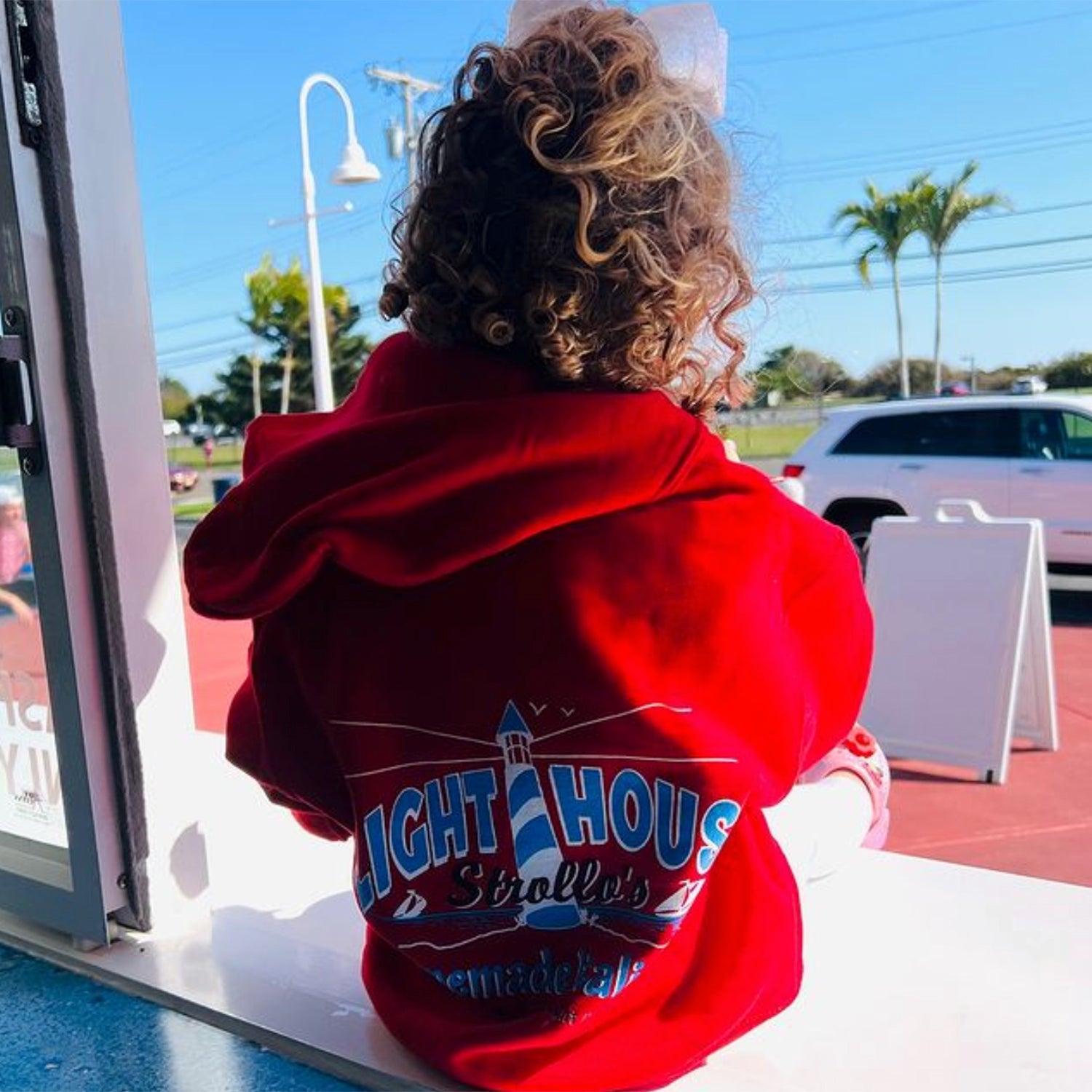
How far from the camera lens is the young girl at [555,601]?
971 mm

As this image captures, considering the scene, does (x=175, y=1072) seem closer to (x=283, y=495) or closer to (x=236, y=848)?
(x=236, y=848)

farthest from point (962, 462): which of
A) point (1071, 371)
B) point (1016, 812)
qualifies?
point (1071, 371)

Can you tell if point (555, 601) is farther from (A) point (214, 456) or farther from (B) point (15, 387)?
(A) point (214, 456)

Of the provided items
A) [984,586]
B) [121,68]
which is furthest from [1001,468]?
[121,68]

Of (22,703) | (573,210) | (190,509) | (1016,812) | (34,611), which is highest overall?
(573,210)

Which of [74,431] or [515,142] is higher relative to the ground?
[515,142]

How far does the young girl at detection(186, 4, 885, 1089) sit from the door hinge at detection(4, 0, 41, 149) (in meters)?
0.67

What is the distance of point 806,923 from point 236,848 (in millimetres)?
1048

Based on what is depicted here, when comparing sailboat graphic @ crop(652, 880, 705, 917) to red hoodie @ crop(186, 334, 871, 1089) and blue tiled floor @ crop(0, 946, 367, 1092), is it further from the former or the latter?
blue tiled floor @ crop(0, 946, 367, 1092)

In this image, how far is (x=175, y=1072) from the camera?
4.37ft

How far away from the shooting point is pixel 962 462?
825 cm

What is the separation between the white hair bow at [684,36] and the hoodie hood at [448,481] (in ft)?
1.27

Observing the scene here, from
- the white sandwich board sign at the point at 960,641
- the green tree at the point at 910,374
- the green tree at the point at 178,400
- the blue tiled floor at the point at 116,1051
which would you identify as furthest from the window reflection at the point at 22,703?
the green tree at the point at 178,400

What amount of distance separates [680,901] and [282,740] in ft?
1.45
